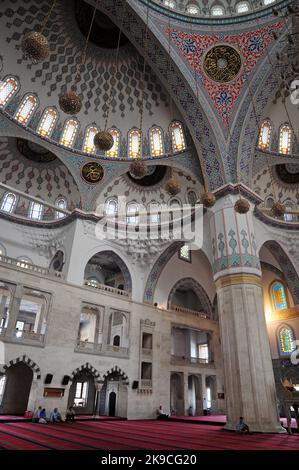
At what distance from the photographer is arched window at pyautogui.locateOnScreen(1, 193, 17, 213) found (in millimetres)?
12883

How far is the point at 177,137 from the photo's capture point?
486 inches

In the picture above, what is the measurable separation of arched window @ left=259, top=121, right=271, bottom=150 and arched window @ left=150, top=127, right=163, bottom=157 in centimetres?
373

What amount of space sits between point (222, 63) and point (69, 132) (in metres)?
6.00

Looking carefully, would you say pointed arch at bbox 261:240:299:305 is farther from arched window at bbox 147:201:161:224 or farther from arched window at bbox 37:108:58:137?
arched window at bbox 37:108:58:137

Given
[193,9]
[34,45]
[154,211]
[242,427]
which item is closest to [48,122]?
[154,211]

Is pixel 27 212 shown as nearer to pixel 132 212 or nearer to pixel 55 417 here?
pixel 132 212

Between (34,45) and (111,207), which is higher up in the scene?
(111,207)

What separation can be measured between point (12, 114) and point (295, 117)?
9989mm

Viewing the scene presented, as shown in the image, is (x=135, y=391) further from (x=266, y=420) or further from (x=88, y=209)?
(x=88, y=209)

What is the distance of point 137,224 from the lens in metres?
14.0

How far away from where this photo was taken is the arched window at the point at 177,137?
12.2 m

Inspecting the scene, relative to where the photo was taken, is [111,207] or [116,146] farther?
[111,207]

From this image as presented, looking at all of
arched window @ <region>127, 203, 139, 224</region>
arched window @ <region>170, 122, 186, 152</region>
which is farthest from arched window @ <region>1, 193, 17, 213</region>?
arched window @ <region>170, 122, 186, 152</region>
